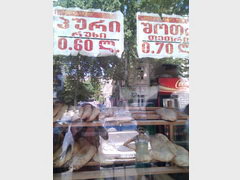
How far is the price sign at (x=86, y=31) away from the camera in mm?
912

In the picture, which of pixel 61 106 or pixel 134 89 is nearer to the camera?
pixel 61 106

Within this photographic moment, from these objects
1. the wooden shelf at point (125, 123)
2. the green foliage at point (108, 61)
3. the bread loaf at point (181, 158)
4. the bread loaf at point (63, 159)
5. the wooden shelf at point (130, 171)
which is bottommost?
the wooden shelf at point (130, 171)

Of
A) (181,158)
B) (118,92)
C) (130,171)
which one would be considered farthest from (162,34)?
(130,171)

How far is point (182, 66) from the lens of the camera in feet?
3.97

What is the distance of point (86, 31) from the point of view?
3.17 ft

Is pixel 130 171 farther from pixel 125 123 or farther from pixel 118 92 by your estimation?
pixel 118 92

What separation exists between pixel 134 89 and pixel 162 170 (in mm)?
663

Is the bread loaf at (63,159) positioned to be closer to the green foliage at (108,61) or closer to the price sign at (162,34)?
the green foliage at (108,61)

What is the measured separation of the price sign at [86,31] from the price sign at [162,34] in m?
0.13

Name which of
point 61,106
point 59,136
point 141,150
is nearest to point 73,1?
point 61,106

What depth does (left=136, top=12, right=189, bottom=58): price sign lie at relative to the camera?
1.06 meters

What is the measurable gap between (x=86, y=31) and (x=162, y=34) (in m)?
0.43

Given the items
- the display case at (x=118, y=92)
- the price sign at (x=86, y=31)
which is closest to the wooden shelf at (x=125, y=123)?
the display case at (x=118, y=92)

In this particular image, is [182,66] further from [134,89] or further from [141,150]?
[141,150]
